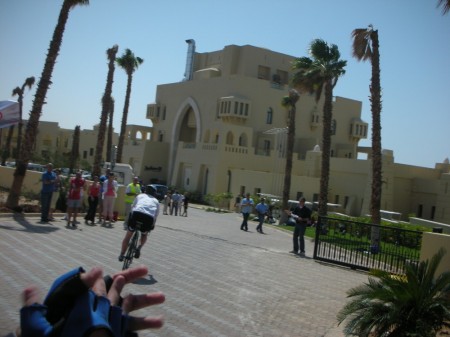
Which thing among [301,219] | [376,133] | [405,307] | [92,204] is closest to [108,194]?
[92,204]

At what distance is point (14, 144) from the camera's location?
7638 cm

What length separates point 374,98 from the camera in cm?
2220

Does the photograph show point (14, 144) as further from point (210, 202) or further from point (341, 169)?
point (341, 169)

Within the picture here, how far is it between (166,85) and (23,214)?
46105 mm

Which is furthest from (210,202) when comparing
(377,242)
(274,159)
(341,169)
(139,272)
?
(139,272)

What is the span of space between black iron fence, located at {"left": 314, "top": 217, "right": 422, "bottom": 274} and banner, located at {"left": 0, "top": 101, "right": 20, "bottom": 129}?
8215mm

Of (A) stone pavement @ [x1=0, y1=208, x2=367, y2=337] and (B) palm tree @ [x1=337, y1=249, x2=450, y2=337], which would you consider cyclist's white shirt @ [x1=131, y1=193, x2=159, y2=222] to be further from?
(B) palm tree @ [x1=337, y1=249, x2=450, y2=337]

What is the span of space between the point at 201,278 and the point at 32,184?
1637 centimetres

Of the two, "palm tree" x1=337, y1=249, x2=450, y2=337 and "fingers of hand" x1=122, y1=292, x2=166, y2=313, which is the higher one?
"fingers of hand" x1=122, y1=292, x2=166, y2=313

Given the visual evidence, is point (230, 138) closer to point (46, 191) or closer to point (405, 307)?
point (46, 191)

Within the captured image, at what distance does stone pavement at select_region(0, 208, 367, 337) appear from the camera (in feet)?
23.2

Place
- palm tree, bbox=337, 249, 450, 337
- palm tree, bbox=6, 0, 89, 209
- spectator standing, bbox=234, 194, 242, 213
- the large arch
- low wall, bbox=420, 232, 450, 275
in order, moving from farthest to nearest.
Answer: the large arch → spectator standing, bbox=234, 194, 242, 213 → palm tree, bbox=6, 0, 89, 209 → low wall, bbox=420, 232, 450, 275 → palm tree, bbox=337, 249, 450, 337

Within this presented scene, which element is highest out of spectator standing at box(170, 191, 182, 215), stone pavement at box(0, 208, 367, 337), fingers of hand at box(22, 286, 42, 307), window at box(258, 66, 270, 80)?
window at box(258, 66, 270, 80)

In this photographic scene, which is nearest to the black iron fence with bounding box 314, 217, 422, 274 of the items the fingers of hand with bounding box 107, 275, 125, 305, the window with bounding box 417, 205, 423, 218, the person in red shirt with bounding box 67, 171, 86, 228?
the person in red shirt with bounding box 67, 171, 86, 228
